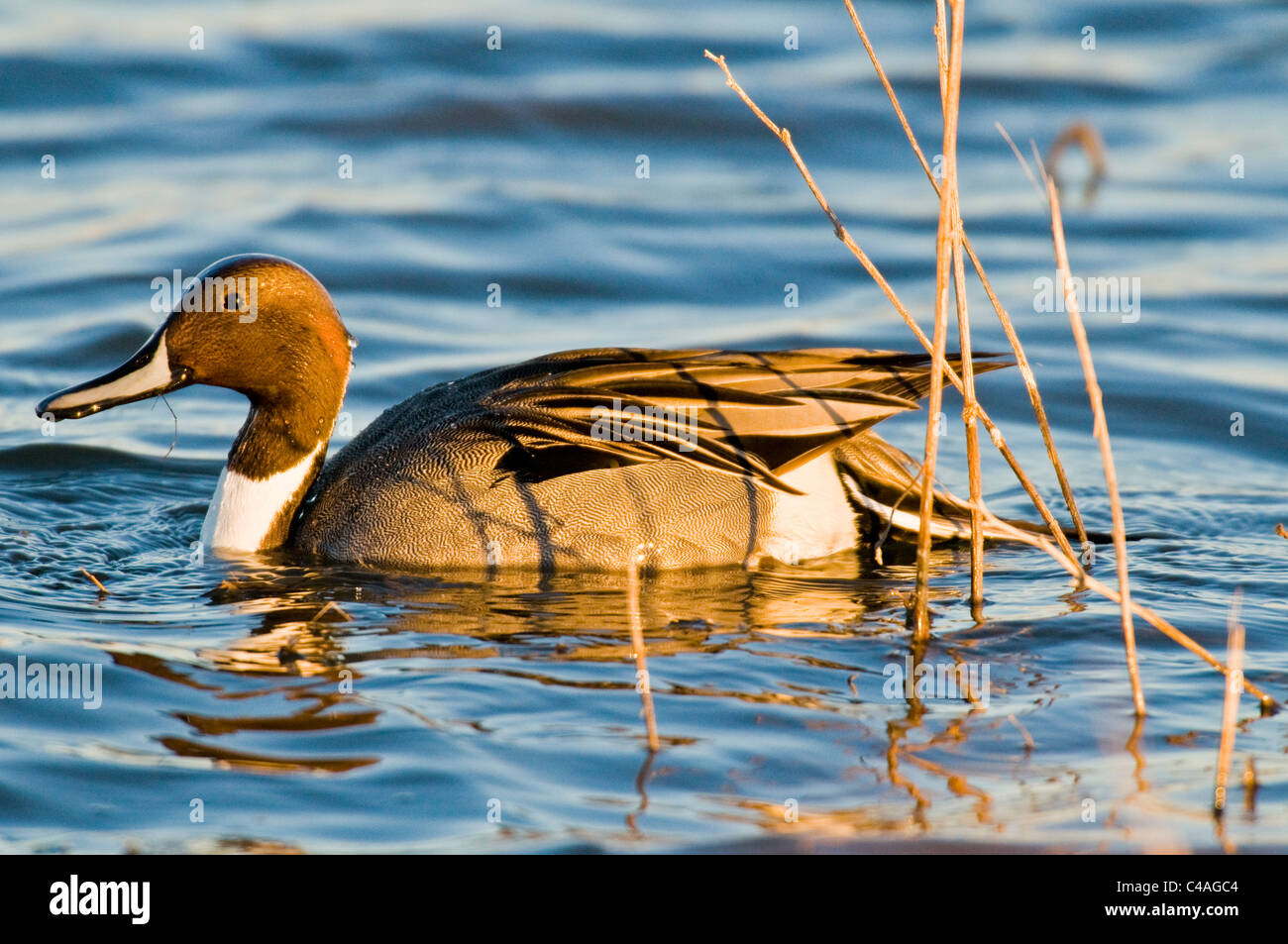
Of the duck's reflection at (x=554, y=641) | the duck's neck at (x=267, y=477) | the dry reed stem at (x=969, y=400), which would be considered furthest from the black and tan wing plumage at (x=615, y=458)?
the dry reed stem at (x=969, y=400)

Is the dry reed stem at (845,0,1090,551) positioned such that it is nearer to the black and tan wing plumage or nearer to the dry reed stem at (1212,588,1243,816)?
the black and tan wing plumage

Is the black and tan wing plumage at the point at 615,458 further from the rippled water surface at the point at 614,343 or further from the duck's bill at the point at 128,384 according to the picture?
the duck's bill at the point at 128,384

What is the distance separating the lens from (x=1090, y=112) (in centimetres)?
1221

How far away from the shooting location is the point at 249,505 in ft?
18.9

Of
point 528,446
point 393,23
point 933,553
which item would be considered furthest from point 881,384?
point 393,23

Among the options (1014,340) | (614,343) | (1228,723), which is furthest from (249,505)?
(1228,723)

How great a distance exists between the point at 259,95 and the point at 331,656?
27.6 ft

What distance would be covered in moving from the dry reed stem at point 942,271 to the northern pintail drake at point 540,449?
839 mm

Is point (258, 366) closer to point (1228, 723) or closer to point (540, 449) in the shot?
point (540, 449)

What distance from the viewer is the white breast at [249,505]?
5762mm

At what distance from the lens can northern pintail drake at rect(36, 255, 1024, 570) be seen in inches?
216

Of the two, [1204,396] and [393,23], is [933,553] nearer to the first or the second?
[1204,396]

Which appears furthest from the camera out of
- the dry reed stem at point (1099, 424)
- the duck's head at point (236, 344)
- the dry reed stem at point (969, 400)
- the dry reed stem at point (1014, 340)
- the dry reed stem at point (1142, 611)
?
the duck's head at point (236, 344)
